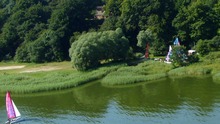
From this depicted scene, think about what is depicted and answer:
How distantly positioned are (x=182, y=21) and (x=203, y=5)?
501 cm

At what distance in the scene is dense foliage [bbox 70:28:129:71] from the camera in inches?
2778

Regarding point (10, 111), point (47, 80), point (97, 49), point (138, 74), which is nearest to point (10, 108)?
point (10, 111)

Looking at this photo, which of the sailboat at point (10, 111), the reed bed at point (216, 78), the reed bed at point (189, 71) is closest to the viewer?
the sailboat at point (10, 111)

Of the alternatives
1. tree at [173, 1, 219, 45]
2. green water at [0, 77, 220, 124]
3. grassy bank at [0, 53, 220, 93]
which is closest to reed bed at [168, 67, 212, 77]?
grassy bank at [0, 53, 220, 93]

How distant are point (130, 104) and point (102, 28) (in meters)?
39.8

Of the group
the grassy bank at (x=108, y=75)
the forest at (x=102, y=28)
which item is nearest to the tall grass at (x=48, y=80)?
the grassy bank at (x=108, y=75)

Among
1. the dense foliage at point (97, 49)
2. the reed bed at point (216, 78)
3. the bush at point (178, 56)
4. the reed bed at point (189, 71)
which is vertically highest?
the dense foliage at point (97, 49)

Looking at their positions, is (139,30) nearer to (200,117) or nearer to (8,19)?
(8,19)

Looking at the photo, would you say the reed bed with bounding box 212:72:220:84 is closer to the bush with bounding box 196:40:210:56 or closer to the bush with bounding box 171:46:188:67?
the bush with bounding box 171:46:188:67

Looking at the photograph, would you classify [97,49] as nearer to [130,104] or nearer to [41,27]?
[130,104]

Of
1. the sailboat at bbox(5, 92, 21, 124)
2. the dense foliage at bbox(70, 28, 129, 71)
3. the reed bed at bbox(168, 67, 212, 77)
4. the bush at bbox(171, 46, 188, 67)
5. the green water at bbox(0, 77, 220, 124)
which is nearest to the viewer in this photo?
the green water at bbox(0, 77, 220, 124)

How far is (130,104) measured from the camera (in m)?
51.6

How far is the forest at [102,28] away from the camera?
247 ft

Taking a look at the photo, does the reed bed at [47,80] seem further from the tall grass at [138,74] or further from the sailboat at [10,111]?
the sailboat at [10,111]
